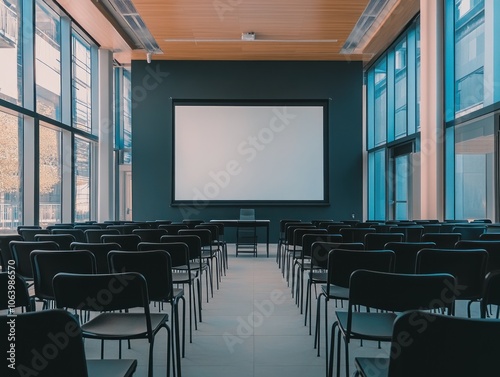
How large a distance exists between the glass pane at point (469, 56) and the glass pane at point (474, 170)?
0.40 metres

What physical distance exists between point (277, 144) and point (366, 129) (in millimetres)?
3476

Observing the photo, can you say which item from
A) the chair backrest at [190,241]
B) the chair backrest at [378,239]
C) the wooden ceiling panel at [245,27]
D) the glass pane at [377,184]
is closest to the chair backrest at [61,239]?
the chair backrest at [190,241]

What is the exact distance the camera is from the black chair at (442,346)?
1.10m

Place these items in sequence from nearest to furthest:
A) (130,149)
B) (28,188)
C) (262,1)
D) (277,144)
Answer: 1. (28,188)
2. (262,1)
3. (277,144)
4. (130,149)

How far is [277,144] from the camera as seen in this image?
34.9 ft

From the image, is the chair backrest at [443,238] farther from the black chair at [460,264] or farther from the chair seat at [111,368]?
the chair seat at [111,368]

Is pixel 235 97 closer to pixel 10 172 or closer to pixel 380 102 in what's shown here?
pixel 380 102

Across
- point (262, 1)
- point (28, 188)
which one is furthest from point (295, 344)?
point (262, 1)

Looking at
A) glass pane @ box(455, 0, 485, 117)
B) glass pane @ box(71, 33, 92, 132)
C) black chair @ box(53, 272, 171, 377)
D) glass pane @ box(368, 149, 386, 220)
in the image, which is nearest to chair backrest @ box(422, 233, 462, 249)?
black chair @ box(53, 272, 171, 377)

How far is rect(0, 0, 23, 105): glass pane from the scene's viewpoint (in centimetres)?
644

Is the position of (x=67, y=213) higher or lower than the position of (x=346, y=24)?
lower

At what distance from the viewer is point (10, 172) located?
677 cm

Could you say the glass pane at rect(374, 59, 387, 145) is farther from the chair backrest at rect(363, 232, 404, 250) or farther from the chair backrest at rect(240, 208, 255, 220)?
the chair backrest at rect(363, 232, 404, 250)

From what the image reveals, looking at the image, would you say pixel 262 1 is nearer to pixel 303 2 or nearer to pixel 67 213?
pixel 303 2
